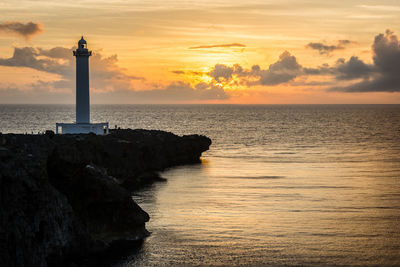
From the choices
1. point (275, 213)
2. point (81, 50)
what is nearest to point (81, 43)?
point (81, 50)

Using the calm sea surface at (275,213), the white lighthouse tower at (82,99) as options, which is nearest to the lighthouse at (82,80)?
the white lighthouse tower at (82,99)

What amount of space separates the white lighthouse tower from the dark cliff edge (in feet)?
98.5

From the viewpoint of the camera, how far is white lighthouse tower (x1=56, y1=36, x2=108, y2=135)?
65812 mm

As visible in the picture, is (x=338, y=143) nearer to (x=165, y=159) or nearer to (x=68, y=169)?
(x=165, y=159)

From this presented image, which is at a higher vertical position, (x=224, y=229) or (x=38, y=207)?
(x=38, y=207)

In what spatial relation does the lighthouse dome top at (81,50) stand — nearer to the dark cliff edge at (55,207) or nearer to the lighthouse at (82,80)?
the lighthouse at (82,80)

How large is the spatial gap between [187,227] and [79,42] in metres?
34.4

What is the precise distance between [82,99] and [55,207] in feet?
128

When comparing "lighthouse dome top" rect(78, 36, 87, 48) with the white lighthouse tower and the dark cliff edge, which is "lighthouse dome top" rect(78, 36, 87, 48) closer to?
the white lighthouse tower

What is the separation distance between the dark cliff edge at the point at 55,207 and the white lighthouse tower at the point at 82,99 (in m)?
30.0

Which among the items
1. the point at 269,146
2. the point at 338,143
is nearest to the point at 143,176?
the point at 269,146

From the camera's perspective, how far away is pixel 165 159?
77.6 metres

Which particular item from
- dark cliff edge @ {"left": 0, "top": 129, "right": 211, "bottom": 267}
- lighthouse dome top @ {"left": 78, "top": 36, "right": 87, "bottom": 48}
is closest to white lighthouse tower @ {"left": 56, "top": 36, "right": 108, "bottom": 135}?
lighthouse dome top @ {"left": 78, "top": 36, "right": 87, "bottom": 48}

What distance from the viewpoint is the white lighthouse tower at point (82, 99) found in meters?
65.8
